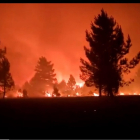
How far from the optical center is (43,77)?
53.7 meters

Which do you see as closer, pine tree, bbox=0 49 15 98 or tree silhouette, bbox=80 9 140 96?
tree silhouette, bbox=80 9 140 96

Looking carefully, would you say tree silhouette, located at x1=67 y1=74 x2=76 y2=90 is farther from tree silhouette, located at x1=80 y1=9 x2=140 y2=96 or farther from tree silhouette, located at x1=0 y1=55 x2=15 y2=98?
tree silhouette, located at x1=80 y1=9 x2=140 y2=96

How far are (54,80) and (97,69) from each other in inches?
1258

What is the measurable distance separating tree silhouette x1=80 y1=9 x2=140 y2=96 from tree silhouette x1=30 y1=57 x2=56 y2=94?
99.8ft

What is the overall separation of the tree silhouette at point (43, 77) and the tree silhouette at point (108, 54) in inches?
1198

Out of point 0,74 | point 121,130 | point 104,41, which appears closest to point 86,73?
point 104,41

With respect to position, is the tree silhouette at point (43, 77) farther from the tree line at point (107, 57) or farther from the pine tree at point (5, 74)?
the tree line at point (107, 57)

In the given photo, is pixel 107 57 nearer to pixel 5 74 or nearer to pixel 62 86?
pixel 5 74

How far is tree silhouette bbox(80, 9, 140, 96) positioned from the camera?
2162cm

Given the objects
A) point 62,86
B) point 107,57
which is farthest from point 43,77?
point 107,57

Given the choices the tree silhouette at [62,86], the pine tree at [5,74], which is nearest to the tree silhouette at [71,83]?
the tree silhouette at [62,86]

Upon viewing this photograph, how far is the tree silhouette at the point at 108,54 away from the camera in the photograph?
2162 cm

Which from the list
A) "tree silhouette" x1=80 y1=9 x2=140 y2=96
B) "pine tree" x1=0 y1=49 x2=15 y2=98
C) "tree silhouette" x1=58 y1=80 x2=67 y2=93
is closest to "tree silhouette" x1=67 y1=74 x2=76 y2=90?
"tree silhouette" x1=58 y1=80 x2=67 y2=93

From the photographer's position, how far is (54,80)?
2128 inches
